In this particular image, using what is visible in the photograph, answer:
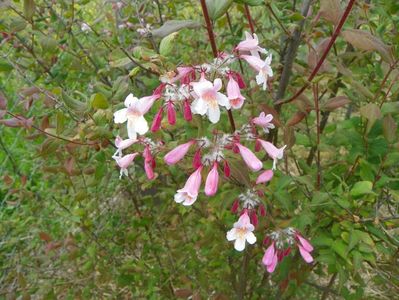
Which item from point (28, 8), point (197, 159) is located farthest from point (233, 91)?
point (28, 8)

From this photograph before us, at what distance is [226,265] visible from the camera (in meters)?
2.24

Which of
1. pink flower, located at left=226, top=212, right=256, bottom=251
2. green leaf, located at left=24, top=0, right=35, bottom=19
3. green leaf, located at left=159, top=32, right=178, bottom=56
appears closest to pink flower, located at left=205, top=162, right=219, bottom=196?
pink flower, located at left=226, top=212, right=256, bottom=251

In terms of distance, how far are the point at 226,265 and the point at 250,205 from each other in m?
0.91

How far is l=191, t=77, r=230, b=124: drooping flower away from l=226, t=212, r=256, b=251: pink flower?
39 cm

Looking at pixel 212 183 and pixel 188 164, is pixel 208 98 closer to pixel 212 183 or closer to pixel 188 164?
pixel 212 183

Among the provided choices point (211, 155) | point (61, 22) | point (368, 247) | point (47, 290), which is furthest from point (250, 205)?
point (47, 290)

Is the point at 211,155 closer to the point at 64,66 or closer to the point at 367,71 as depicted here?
the point at 367,71

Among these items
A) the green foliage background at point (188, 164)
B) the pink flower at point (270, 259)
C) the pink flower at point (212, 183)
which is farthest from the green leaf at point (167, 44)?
the pink flower at point (270, 259)

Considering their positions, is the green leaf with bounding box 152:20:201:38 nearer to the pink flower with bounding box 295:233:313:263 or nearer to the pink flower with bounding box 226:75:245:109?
the pink flower with bounding box 226:75:245:109

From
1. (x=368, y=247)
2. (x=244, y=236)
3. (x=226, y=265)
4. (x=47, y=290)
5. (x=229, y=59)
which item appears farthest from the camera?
(x=47, y=290)

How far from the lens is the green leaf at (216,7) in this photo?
1120mm

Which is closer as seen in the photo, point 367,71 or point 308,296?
point 367,71

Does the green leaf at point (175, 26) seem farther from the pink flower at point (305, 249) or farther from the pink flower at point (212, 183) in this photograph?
the pink flower at point (305, 249)

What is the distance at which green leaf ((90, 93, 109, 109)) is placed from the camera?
1399 mm
